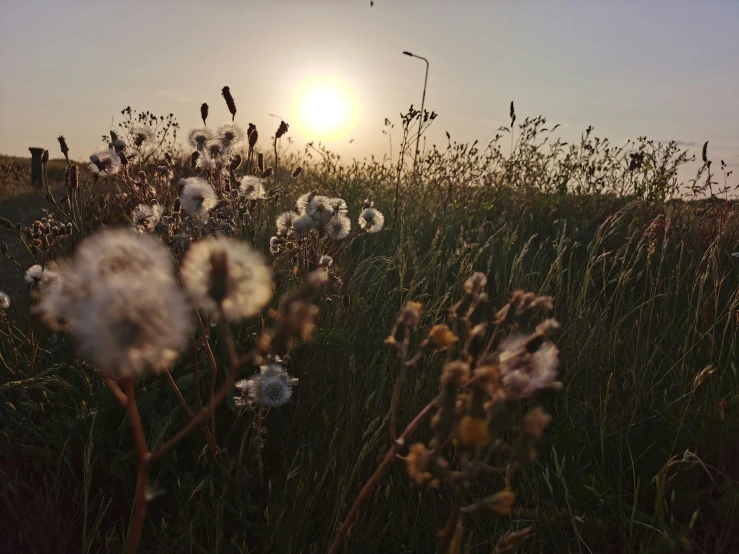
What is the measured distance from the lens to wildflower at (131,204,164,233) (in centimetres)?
209

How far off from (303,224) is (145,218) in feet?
1.85

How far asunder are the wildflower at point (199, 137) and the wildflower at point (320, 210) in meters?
0.54

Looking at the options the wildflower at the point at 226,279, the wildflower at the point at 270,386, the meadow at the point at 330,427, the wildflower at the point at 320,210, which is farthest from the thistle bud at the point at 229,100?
the wildflower at the point at 226,279

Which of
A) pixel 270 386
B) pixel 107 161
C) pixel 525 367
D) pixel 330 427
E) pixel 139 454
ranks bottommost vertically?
pixel 330 427

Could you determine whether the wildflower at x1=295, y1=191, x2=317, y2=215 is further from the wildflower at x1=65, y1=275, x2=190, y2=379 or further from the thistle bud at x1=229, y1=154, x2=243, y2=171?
the wildflower at x1=65, y1=275, x2=190, y2=379

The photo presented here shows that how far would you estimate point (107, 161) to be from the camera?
99.7 inches

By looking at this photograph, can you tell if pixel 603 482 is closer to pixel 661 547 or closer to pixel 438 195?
pixel 661 547

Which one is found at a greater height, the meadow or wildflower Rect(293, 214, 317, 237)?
wildflower Rect(293, 214, 317, 237)

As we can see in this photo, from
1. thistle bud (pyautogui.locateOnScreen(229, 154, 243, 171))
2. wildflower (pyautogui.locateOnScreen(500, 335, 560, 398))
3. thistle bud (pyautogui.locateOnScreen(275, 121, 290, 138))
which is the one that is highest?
thistle bud (pyautogui.locateOnScreen(275, 121, 290, 138))

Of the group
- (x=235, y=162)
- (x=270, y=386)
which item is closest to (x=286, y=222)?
(x=235, y=162)

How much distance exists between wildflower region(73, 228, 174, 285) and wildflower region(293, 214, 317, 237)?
140 cm

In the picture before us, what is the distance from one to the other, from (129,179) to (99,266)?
5.53ft

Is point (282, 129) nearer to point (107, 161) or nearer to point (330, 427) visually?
point (107, 161)

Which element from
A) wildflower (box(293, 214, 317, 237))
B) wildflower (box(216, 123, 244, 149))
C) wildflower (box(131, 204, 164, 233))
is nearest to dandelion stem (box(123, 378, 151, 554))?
wildflower (box(131, 204, 164, 233))
